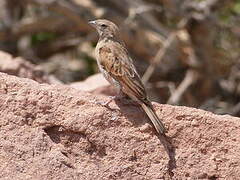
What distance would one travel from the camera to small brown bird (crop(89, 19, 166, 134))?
18.7ft

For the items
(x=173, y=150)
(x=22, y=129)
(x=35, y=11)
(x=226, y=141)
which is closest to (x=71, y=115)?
(x=22, y=129)

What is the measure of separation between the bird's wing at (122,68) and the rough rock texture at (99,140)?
12.4 inches

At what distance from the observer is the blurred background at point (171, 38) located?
988 cm

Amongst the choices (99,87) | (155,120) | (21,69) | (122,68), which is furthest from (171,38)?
(155,120)

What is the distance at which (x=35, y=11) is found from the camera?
44.0 ft

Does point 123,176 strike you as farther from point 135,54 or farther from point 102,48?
point 135,54

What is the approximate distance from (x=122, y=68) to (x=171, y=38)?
12.3 feet

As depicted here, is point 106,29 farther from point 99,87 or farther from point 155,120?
point 155,120

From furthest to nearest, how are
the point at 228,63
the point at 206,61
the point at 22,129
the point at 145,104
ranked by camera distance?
the point at 228,63 < the point at 206,61 < the point at 145,104 < the point at 22,129

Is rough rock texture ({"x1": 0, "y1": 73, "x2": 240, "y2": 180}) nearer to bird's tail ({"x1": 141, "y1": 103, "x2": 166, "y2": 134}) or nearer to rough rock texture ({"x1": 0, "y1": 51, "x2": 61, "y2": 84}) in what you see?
bird's tail ({"x1": 141, "y1": 103, "x2": 166, "y2": 134})

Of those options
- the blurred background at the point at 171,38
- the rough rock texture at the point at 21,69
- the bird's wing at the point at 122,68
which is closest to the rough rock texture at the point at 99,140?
the bird's wing at the point at 122,68

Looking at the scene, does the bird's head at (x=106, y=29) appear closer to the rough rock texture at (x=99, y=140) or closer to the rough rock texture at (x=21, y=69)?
the rough rock texture at (x=21, y=69)

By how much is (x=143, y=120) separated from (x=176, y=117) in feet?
0.81

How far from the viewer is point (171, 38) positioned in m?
9.98
